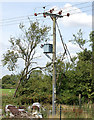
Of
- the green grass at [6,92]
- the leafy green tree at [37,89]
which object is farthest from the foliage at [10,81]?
the leafy green tree at [37,89]

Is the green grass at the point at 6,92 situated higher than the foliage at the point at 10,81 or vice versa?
the foliage at the point at 10,81

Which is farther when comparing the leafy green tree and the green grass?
the green grass

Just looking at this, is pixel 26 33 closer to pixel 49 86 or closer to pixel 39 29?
pixel 39 29

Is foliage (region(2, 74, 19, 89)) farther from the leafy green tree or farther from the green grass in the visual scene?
the leafy green tree

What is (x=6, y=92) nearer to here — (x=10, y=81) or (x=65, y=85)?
(x=10, y=81)

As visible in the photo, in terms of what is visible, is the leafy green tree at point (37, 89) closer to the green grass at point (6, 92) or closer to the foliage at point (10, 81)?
the green grass at point (6, 92)

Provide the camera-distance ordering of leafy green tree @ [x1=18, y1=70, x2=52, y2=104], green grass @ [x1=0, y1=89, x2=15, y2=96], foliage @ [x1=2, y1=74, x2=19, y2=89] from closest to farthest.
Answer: leafy green tree @ [x1=18, y1=70, x2=52, y2=104]
green grass @ [x1=0, y1=89, x2=15, y2=96]
foliage @ [x1=2, y1=74, x2=19, y2=89]

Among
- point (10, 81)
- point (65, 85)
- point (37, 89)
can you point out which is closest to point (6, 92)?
point (10, 81)

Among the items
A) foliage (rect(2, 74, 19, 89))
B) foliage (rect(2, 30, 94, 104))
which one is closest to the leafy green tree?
foliage (rect(2, 30, 94, 104))

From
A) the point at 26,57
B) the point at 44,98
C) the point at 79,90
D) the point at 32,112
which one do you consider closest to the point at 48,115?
the point at 32,112

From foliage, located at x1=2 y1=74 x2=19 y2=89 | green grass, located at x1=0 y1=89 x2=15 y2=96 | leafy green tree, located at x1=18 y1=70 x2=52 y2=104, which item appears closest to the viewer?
leafy green tree, located at x1=18 y1=70 x2=52 y2=104

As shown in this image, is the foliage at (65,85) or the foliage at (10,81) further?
the foliage at (10,81)

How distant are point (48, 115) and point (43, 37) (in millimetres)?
6367

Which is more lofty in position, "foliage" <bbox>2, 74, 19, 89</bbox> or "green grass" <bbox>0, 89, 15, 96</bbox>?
"foliage" <bbox>2, 74, 19, 89</bbox>
